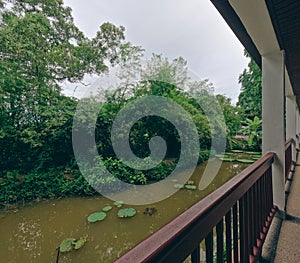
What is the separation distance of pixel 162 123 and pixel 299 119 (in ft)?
17.0

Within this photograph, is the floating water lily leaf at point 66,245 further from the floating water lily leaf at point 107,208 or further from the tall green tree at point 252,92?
the tall green tree at point 252,92

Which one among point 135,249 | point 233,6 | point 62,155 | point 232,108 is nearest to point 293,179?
point 233,6

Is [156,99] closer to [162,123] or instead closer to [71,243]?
[162,123]

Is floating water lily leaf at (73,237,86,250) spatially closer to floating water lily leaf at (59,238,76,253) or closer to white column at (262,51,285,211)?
floating water lily leaf at (59,238,76,253)

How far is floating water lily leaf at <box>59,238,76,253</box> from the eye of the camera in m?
2.40

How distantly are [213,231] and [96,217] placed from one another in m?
2.86

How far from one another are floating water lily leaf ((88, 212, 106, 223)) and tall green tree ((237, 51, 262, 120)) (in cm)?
1036

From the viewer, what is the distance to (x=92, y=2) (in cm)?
700

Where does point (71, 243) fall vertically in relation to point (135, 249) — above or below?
below

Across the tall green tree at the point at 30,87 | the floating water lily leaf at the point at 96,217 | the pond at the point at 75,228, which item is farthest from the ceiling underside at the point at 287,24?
the tall green tree at the point at 30,87

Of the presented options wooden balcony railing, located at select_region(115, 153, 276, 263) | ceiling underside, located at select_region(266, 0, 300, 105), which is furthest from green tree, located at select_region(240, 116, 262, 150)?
wooden balcony railing, located at select_region(115, 153, 276, 263)

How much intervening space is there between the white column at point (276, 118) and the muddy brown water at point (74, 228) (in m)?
1.74

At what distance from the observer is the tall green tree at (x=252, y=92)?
11742 mm

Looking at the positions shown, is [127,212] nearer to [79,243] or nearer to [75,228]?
[75,228]
